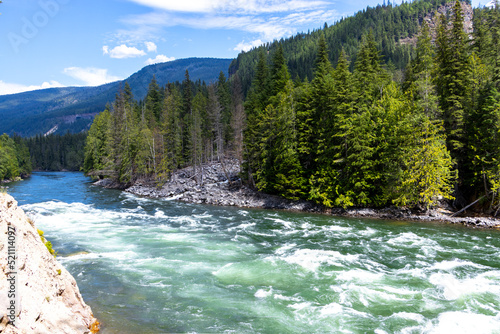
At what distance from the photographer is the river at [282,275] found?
1082 cm

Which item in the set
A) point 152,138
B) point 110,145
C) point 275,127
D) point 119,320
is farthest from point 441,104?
point 110,145

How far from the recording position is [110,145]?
60.2m

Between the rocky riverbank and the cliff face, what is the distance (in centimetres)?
2698

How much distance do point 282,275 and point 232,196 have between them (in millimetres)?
25603

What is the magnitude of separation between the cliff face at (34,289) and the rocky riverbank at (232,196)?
27.0 metres

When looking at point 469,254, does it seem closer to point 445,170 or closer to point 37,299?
point 445,170

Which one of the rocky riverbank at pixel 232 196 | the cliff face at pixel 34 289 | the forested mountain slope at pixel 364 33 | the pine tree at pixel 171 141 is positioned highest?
the forested mountain slope at pixel 364 33

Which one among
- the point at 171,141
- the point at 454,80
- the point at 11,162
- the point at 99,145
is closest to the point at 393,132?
the point at 454,80

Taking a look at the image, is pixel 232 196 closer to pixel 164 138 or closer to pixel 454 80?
pixel 164 138

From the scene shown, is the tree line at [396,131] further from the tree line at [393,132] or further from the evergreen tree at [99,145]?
the evergreen tree at [99,145]

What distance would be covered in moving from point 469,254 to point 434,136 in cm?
1405

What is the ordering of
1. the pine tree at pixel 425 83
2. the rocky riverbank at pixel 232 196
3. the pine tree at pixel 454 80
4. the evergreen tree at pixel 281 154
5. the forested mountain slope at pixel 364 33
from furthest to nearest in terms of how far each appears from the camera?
the forested mountain slope at pixel 364 33 < the evergreen tree at pixel 281 154 < the pine tree at pixel 454 80 < the pine tree at pixel 425 83 < the rocky riverbank at pixel 232 196

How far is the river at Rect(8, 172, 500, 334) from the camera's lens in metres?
10.8

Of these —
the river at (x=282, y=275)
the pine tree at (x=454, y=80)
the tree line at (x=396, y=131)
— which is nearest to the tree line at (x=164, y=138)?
the tree line at (x=396, y=131)
